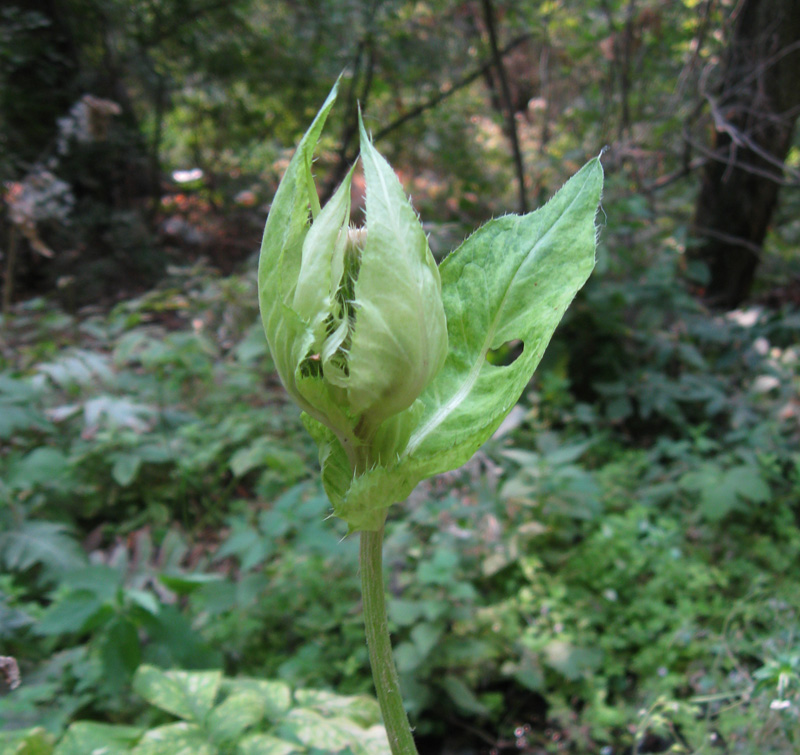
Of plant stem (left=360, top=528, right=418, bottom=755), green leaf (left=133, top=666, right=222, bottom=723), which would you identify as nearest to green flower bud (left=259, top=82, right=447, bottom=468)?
plant stem (left=360, top=528, right=418, bottom=755)

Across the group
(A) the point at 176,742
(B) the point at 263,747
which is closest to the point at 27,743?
(A) the point at 176,742

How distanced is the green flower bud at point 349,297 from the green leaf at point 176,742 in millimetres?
787

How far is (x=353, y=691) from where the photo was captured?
1759mm

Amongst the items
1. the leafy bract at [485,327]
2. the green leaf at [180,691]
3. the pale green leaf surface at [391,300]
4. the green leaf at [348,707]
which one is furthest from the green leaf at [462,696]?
the pale green leaf surface at [391,300]

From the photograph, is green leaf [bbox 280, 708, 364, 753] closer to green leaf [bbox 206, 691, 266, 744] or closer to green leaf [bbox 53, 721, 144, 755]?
green leaf [bbox 206, 691, 266, 744]

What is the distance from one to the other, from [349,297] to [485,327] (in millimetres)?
183

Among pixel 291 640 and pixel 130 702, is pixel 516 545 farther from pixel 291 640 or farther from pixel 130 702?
pixel 130 702

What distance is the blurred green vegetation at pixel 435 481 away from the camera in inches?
61.4

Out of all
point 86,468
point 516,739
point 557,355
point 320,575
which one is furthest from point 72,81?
point 516,739

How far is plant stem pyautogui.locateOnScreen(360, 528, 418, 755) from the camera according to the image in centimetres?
60

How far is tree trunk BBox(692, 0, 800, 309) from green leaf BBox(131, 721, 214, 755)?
323 cm

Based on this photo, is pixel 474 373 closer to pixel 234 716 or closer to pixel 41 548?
pixel 234 716

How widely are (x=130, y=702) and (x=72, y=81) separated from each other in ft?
18.0

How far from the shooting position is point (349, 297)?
1.85ft
